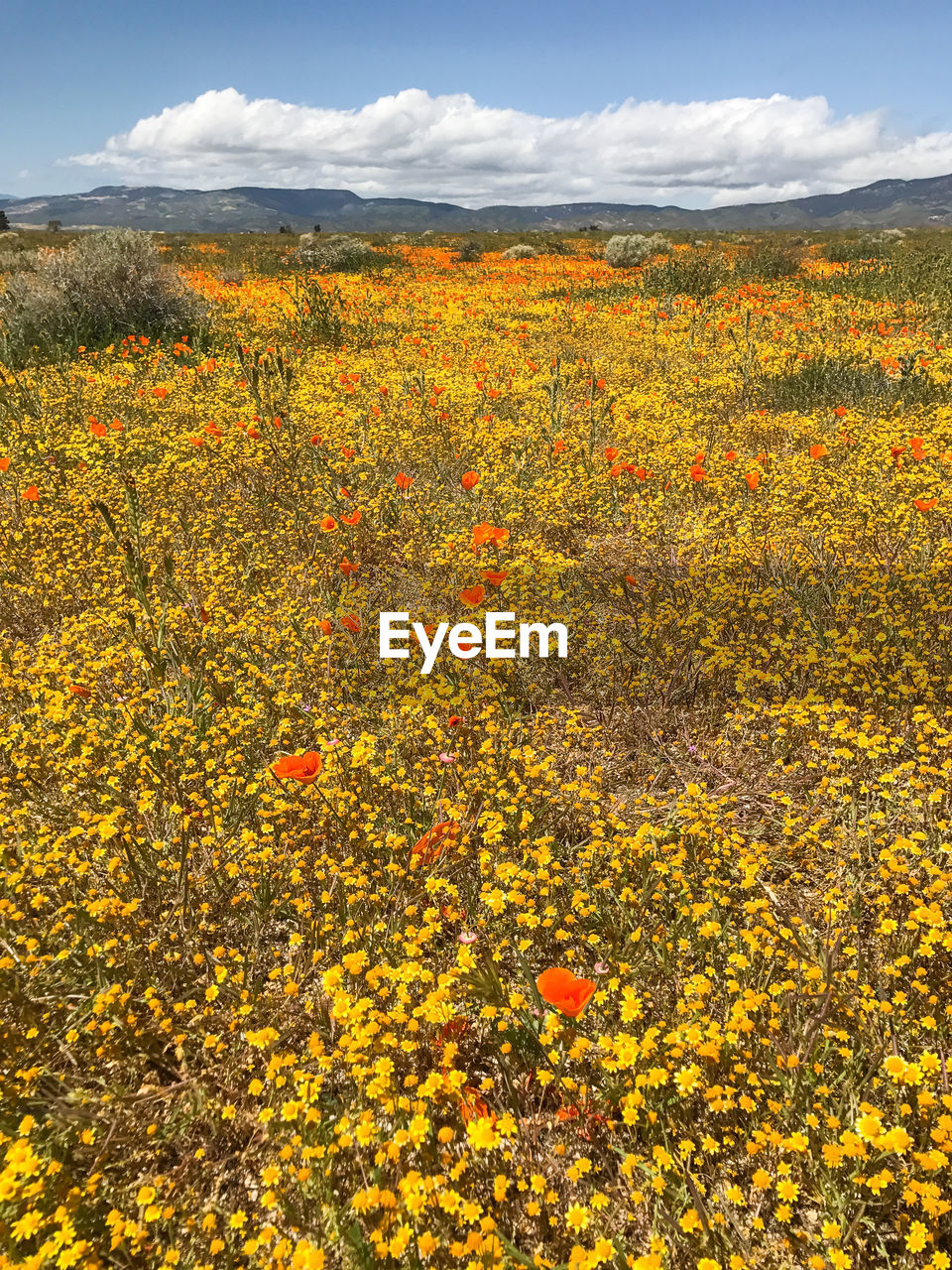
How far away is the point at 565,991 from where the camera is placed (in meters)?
1.86

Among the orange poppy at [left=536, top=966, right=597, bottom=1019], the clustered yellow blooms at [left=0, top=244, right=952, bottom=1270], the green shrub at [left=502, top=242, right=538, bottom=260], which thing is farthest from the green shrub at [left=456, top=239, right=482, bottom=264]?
the orange poppy at [left=536, top=966, right=597, bottom=1019]

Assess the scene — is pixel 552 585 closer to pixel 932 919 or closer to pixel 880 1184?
pixel 932 919

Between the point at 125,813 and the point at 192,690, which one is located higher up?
the point at 192,690

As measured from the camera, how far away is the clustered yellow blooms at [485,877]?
1.92 m

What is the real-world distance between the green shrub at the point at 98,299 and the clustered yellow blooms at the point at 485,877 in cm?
777

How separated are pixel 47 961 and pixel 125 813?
2.65 ft

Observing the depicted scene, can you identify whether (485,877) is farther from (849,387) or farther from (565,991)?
(849,387)

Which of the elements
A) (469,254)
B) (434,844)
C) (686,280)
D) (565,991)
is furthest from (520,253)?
(565,991)

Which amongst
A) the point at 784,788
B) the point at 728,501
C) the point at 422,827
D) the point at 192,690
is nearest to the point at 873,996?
the point at 784,788

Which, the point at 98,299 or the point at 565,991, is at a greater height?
the point at 98,299

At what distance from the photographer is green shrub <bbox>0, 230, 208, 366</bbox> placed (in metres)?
12.5

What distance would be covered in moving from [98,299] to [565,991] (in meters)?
15.4

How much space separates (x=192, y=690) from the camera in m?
3.89

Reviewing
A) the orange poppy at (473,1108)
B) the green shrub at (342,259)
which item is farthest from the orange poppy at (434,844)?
the green shrub at (342,259)
